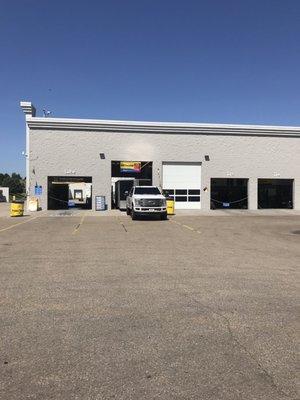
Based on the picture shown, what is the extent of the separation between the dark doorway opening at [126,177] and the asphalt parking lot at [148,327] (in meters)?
26.4

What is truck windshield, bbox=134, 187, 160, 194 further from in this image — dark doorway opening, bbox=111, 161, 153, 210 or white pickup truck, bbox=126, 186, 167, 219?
dark doorway opening, bbox=111, 161, 153, 210

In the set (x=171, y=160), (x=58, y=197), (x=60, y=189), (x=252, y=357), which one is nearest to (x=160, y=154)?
(x=171, y=160)

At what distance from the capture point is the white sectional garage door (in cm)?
4119

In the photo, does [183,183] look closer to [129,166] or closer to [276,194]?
[129,166]

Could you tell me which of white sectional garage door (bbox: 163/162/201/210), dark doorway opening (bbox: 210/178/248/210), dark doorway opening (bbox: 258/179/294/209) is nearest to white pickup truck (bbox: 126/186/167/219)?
white sectional garage door (bbox: 163/162/201/210)

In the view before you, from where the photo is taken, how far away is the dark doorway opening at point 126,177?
39.0 m

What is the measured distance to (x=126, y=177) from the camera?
138 feet

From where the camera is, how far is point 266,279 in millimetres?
9672

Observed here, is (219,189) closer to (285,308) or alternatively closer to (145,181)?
(145,181)

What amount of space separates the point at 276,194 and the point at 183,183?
896 centimetres

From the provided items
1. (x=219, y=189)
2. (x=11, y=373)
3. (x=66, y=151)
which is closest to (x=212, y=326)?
(x=11, y=373)

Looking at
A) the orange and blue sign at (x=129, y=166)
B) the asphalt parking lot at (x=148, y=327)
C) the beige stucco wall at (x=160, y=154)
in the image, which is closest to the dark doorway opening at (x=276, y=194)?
the beige stucco wall at (x=160, y=154)

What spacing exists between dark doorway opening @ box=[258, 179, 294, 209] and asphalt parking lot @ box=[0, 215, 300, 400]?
31911mm

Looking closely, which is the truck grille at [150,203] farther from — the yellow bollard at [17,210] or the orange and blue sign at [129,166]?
the orange and blue sign at [129,166]
